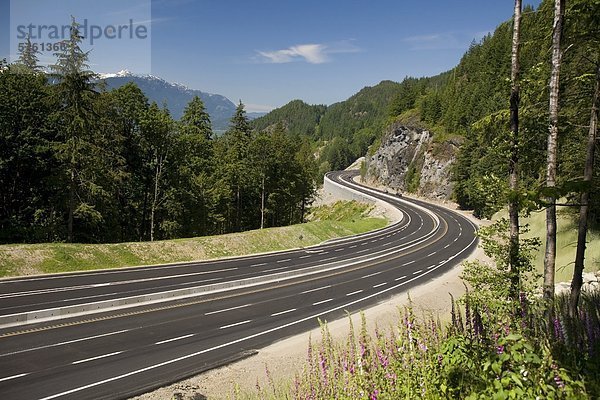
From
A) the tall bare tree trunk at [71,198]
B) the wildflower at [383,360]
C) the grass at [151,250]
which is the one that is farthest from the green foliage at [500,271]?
the tall bare tree trunk at [71,198]

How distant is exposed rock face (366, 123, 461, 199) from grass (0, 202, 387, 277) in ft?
127

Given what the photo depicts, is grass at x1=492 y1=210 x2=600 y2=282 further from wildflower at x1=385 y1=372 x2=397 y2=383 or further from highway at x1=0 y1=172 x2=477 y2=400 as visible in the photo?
wildflower at x1=385 y1=372 x2=397 y2=383

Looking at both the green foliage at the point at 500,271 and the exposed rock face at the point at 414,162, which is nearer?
the green foliage at the point at 500,271

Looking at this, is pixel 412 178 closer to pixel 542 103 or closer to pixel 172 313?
pixel 172 313

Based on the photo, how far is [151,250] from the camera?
1325 inches

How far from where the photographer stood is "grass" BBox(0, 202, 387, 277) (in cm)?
2669

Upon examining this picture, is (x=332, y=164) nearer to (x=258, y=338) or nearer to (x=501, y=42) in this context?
(x=501, y=42)

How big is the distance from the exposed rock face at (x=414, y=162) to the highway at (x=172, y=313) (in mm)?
47865

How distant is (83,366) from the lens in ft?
45.9

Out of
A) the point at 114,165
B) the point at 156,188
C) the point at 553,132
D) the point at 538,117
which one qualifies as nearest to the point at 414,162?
the point at 156,188

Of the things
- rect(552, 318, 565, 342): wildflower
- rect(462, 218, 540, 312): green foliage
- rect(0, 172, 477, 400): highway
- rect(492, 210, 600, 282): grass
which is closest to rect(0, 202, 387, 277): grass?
rect(0, 172, 477, 400): highway

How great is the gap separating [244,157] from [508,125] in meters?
44.6

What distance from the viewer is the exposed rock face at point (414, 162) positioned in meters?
83.6

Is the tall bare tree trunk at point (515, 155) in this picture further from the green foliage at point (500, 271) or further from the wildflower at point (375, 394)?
the wildflower at point (375, 394)
